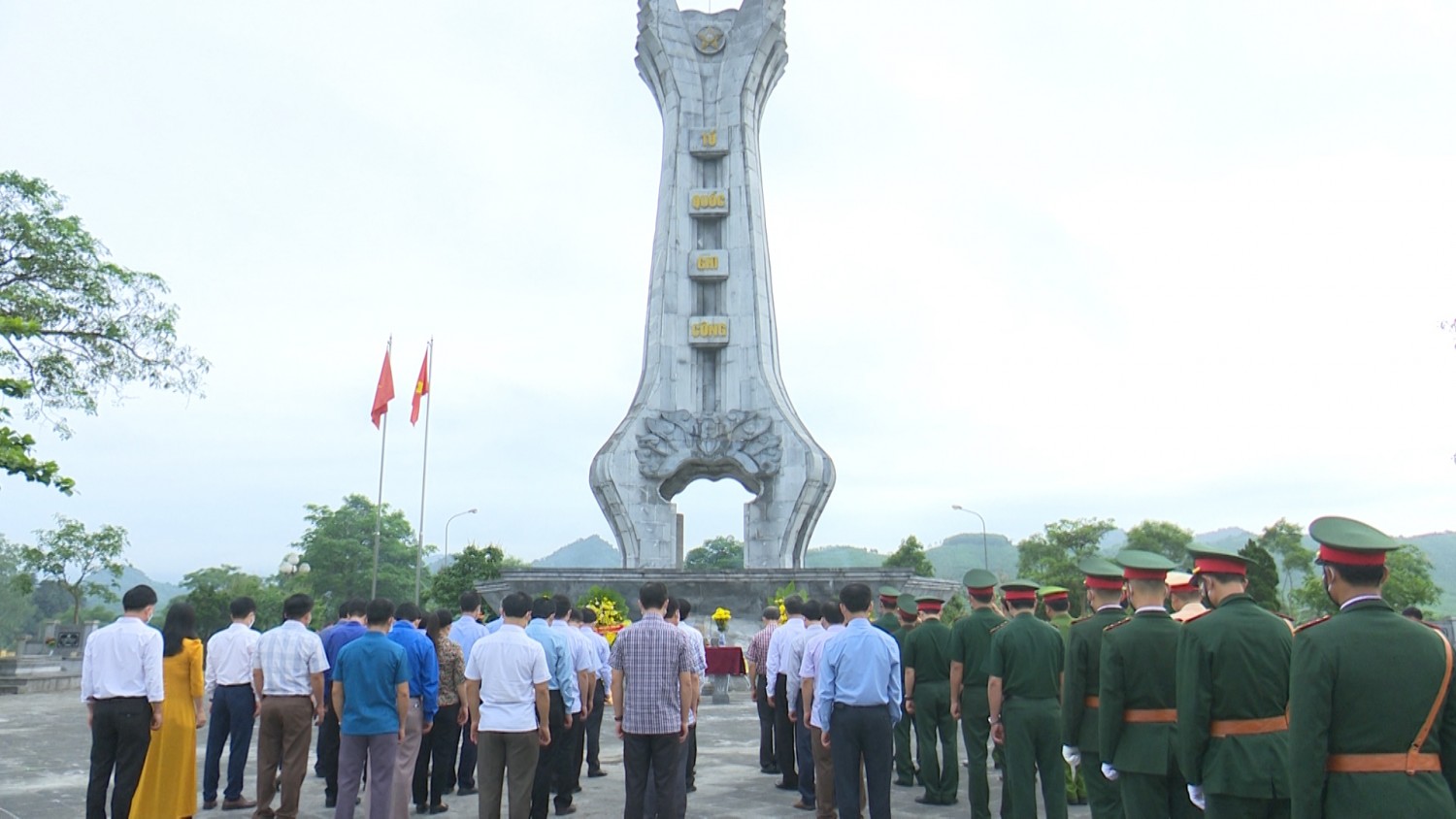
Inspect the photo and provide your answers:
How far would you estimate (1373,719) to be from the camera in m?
3.53

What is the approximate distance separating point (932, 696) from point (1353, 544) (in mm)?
5417

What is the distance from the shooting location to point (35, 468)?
17.0m

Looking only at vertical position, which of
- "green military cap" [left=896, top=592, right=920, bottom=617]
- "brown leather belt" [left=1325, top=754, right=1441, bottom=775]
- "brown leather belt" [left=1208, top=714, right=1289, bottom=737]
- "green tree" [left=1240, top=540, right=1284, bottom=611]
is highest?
"green tree" [left=1240, top=540, right=1284, bottom=611]

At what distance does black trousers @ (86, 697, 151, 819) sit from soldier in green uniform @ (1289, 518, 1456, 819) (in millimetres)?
6402

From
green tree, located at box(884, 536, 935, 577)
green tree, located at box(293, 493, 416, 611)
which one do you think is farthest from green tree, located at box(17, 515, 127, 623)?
green tree, located at box(884, 536, 935, 577)

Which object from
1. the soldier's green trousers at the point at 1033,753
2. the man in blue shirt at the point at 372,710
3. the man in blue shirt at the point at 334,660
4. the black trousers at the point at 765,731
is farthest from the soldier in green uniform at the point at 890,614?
the man in blue shirt at the point at 334,660

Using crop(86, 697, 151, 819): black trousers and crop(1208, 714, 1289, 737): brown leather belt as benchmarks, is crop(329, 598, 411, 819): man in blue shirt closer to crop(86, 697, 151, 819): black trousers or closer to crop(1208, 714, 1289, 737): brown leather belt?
crop(86, 697, 151, 819): black trousers

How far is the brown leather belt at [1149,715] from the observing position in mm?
5242

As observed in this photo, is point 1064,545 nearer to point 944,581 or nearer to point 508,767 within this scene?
point 944,581

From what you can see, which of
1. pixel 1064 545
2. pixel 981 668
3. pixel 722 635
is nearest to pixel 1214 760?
pixel 981 668

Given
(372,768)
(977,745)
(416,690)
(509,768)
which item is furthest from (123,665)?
(977,745)

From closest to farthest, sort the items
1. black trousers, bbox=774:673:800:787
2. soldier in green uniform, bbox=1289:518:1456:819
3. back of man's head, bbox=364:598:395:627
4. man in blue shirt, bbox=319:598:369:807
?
1. soldier in green uniform, bbox=1289:518:1456:819
2. back of man's head, bbox=364:598:395:627
3. man in blue shirt, bbox=319:598:369:807
4. black trousers, bbox=774:673:800:787

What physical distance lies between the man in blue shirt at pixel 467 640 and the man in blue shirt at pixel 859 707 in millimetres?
2739

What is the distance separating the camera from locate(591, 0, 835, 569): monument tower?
26.0 metres
